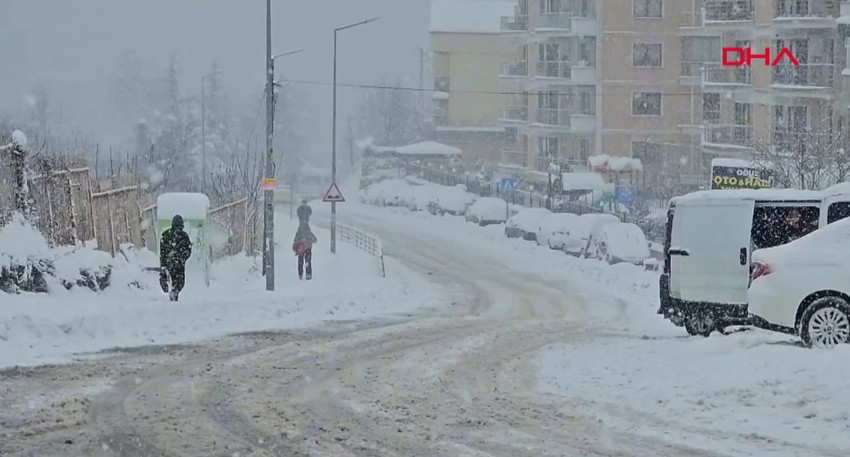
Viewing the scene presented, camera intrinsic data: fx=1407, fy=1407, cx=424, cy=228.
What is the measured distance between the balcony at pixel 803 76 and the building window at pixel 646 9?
16095 mm

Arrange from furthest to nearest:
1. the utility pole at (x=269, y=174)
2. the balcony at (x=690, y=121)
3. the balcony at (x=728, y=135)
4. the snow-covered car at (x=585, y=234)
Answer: the balcony at (x=690, y=121)
the balcony at (x=728, y=135)
the snow-covered car at (x=585, y=234)
the utility pole at (x=269, y=174)

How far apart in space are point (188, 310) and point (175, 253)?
1603 millimetres

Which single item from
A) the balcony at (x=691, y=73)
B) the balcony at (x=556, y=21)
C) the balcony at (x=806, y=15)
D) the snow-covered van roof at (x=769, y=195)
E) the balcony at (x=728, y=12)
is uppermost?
the balcony at (x=556, y=21)

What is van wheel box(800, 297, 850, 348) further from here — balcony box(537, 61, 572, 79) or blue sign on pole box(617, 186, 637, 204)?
balcony box(537, 61, 572, 79)

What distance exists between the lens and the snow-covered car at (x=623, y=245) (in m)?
38.2

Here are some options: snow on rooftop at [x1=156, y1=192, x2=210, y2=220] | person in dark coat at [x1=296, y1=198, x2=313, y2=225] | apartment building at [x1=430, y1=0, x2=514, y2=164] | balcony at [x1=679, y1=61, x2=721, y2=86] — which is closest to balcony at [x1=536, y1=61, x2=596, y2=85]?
balcony at [x1=679, y1=61, x2=721, y2=86]

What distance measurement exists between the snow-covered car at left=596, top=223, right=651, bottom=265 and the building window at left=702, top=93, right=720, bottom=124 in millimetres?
19955

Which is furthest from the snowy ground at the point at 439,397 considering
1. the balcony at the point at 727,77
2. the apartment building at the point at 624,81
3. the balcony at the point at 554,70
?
the balcony at the point at 554,70

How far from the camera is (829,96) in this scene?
48.2 metres

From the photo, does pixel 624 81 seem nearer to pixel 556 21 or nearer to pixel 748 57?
pixel 556 21

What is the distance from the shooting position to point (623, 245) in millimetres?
38875

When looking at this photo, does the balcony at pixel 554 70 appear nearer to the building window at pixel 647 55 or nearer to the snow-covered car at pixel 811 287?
the building window at pixel 647 55

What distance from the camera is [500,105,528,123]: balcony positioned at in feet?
254

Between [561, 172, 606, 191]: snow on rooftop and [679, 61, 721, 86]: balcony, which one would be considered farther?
[679, 61, 721, 86]: balcony
